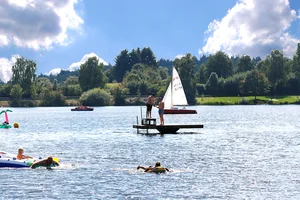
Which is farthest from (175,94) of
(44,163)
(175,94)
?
(44,163)

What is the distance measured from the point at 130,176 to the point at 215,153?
689 inches

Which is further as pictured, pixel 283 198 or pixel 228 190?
pixel 228 190

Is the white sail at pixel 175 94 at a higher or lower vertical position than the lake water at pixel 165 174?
higher

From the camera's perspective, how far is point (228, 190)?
126 ft

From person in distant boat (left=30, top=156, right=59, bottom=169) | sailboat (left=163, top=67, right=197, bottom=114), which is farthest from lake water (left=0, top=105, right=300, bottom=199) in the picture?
sailboat (left=163, top=67, right=197, bottom=114)

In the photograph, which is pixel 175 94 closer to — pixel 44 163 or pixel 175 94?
pixel 175 94

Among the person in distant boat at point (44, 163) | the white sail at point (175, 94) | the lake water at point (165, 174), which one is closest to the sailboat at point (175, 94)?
the white sail at point (175, 94)

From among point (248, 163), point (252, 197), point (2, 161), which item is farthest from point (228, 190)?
point (2, 161)

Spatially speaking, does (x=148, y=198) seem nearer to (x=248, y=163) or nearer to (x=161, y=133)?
(x=248, y=163)

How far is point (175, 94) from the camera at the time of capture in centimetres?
13675

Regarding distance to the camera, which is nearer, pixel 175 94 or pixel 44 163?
pixel 44 163

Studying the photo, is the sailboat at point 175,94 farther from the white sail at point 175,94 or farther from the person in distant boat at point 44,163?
the person in distant boat at point 44,163

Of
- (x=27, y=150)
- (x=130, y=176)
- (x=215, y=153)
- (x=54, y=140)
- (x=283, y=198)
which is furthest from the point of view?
(x=54, y=140)

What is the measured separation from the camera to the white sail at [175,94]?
135m
